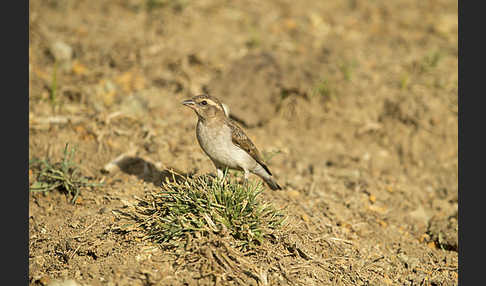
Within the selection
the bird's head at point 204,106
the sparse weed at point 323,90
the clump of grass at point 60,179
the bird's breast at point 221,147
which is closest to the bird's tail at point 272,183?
the bird's breast at point 221,147

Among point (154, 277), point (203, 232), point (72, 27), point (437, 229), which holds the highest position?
point (72, 27)

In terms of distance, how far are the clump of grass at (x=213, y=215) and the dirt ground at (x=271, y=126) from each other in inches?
6.8

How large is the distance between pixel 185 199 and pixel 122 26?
725 centimetres

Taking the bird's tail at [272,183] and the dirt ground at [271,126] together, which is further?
the bird's tail at [272,183]

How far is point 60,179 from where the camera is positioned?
669cm

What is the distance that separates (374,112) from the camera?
393 inches

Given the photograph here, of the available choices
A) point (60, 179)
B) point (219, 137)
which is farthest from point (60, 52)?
point (219, 137)

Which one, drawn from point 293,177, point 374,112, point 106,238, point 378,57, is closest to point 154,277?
point 106,238

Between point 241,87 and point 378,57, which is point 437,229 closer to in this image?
point 241,87

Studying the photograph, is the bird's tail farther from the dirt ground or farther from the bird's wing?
the bird's wing

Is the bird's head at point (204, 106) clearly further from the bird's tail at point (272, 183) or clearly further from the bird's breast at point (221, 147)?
the bird's tail at point (272, 183)

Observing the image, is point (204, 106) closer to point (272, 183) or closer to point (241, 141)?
point (241, 141)

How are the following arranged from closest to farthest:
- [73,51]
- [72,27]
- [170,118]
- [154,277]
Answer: [154,277], [170,118], [73,51], [72,27]

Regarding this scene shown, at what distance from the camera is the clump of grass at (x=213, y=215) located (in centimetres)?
501
